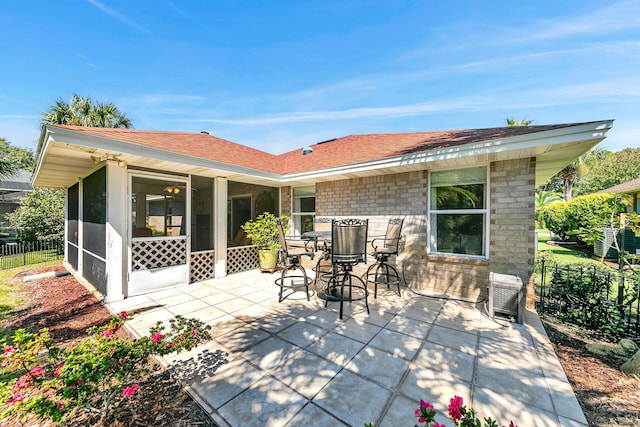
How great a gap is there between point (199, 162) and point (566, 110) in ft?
46.0

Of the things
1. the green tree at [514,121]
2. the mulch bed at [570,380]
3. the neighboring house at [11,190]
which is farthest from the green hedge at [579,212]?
the neighboring house at [11,190]

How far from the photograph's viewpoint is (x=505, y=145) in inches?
150

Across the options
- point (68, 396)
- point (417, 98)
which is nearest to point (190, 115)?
point (417, 98)

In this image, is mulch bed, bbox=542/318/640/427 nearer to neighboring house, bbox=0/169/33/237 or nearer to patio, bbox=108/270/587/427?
patio, bbox=108/270/587/427

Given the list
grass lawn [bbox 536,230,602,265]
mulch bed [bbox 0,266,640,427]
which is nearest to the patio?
mulch bed [bbox 0,266,640,427]

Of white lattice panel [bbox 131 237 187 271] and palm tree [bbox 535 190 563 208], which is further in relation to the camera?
palm tree [bbox 535 190 563 208]

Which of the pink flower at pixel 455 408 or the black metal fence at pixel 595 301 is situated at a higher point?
the pink flower at pixel 455 408

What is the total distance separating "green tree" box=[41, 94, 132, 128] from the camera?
11.4 meters

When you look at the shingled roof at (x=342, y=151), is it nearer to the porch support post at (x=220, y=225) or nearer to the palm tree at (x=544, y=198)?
the porch support post at (x=220, y=225)

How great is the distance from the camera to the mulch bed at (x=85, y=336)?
1.92 meters

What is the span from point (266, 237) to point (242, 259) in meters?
1.04

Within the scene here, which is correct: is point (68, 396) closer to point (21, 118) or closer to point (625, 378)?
point (625, 378)

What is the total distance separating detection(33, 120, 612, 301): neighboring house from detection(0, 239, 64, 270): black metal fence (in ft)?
15.3

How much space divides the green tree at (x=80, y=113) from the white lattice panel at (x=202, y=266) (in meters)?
11.5
